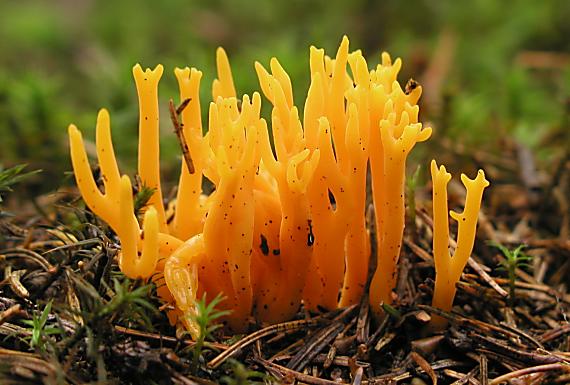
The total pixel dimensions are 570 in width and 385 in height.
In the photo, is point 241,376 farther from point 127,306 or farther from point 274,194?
point 274,194

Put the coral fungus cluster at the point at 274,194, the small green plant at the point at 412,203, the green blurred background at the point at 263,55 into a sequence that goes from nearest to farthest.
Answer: the coral fungus cluster at the point at 274,194 → the small green plant at the point at 412,203 → the green blurred background at the point at 263,55

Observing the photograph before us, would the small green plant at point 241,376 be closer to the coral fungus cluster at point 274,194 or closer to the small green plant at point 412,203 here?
the coral fungus cluster at point 274,194

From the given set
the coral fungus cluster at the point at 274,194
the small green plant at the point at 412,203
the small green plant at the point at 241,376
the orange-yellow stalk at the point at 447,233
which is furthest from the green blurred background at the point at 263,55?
the small green plant at the point at 241,376

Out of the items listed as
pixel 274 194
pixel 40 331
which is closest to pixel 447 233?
pixel 274 194

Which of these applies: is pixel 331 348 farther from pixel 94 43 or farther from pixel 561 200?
pixel 94 43

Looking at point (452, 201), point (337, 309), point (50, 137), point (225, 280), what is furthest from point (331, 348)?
point (50, 137)

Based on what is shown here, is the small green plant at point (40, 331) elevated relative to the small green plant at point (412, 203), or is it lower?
lower
